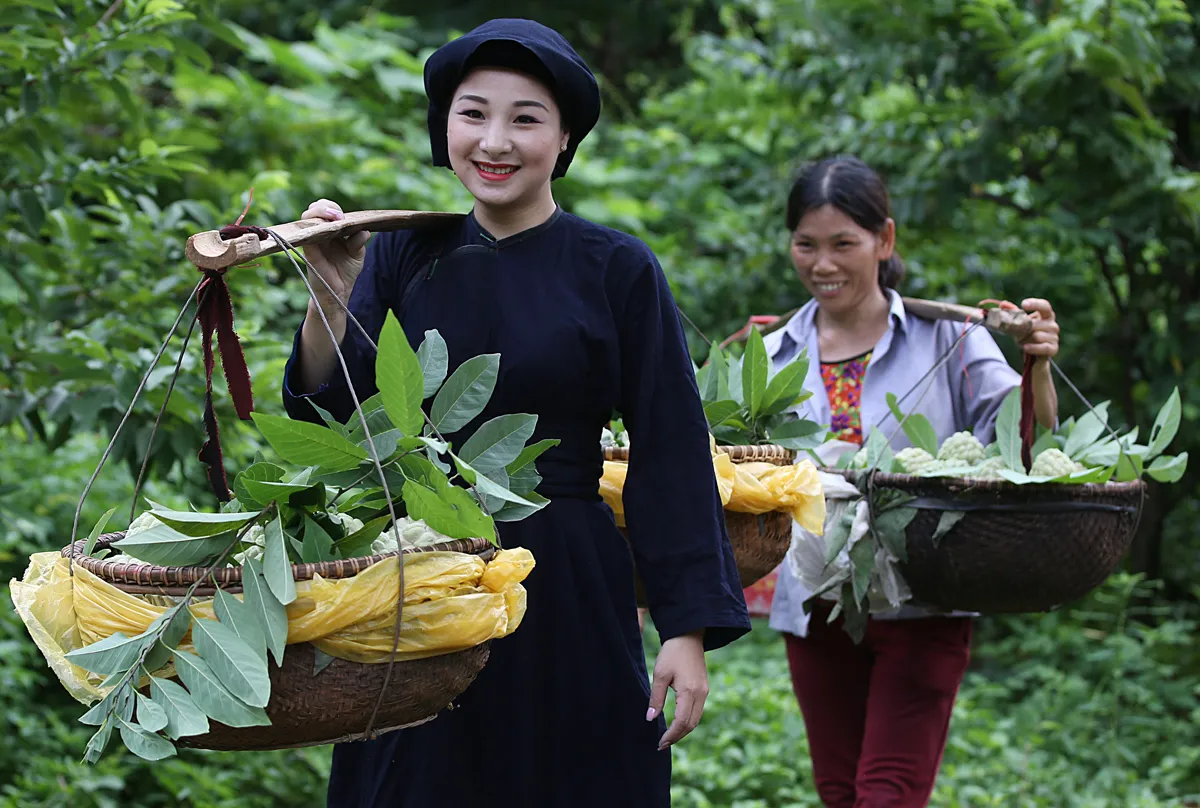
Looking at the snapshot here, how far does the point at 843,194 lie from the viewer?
339cm

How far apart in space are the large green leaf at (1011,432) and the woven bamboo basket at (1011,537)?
0.42 ft

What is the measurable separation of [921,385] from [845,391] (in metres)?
0.20

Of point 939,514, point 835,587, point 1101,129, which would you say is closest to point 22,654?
point 835,587

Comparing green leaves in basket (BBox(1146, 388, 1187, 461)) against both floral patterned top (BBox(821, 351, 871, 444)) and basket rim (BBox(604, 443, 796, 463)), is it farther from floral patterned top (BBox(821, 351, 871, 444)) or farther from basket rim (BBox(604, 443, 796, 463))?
basket rim (BBox(604, 443, 796, 463))

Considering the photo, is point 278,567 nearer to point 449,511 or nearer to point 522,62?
point 449,511

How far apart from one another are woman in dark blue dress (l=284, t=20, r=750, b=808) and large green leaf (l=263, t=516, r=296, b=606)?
54cm

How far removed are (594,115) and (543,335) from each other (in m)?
0.39

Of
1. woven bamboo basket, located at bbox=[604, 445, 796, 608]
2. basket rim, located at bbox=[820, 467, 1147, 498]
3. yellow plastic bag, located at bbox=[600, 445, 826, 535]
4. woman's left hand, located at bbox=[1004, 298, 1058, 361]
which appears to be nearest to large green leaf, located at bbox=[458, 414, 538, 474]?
yellow plastic bag, located at bbox=[600, 445, 826, 535]

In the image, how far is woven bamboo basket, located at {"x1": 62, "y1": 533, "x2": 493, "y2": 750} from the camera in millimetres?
1646

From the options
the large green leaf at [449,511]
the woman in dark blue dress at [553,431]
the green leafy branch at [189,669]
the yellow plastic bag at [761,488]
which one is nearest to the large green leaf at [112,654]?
the green leafy branch at [189,669]

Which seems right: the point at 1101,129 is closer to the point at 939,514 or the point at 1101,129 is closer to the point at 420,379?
the point at 939,514

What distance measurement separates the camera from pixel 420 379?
172 cm

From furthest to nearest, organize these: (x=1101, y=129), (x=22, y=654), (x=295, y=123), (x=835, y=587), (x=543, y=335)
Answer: (x=295, y=123), (x=1101, y=129), (x=22, y=654), (x=835, y=587), (x=543, y=335)

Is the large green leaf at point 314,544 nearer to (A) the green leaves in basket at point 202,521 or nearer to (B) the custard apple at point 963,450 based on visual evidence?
(A) the green leaves in basket at point 202,521
